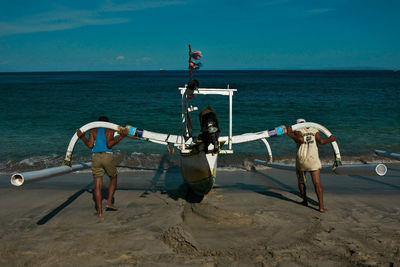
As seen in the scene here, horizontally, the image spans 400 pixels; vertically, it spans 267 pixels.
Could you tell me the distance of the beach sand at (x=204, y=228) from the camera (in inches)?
171

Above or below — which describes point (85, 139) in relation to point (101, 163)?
above

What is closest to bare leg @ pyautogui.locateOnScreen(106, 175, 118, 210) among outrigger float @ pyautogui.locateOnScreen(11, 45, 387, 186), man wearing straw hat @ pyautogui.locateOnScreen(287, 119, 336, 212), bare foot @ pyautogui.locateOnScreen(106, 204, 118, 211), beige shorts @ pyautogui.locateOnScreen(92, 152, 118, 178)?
bare foot @ pyautogui.locateOnScreen(106, 204, 118, 211)

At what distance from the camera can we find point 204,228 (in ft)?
17.2

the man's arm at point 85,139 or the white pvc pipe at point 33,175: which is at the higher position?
the man's arm at point 85,139

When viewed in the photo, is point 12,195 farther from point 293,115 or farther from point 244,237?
point 293,115

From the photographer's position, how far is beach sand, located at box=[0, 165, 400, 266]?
4332mm

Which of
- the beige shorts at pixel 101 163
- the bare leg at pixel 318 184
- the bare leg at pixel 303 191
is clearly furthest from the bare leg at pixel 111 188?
the bare leg at pixel 318 184

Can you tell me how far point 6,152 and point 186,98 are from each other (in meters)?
10.7

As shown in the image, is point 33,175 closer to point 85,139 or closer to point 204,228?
point 85,139

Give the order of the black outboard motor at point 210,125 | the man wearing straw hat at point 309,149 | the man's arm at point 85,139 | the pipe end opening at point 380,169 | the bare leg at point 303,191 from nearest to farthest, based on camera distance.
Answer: the pipe end opening at point 380,169 < the black outboard motor at point 210,125 < the man's arm at point 85,139 < the man wearing straw hat at point 309,149 < the bare leg at point 303,191

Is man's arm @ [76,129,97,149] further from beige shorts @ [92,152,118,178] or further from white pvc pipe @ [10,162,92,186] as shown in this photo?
white pvc pipe @ [10,162,92,186]

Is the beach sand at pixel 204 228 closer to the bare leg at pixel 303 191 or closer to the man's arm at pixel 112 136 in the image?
the bare leg at pixel 303 191

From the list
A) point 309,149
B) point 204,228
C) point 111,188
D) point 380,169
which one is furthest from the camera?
point 111,188

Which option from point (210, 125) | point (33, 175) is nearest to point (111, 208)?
point (33, 175)
